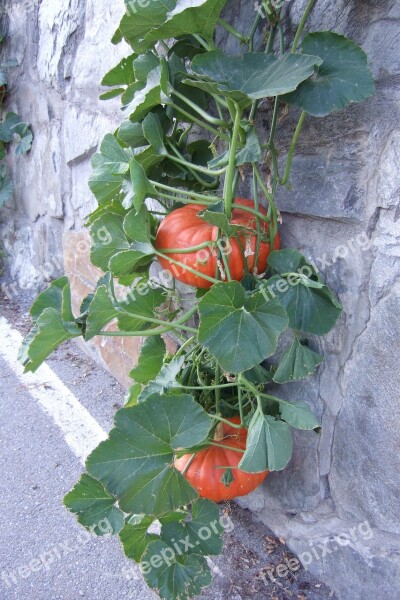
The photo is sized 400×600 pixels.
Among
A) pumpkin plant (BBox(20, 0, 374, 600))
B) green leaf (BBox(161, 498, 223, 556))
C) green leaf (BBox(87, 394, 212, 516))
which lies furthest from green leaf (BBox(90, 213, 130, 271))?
green leaf (BBox(161, 498, 223, 556))

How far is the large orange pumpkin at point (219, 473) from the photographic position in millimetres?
1015

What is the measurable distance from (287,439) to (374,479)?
0.54ft

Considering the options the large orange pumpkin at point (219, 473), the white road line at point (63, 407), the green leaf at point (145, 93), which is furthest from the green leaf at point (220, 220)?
the white road line at point (63, 407)

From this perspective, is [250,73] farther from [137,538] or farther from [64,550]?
[64,550]

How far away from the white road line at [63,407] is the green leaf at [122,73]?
0.93 metres

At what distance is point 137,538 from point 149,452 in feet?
0.87

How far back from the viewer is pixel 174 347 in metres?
1.39

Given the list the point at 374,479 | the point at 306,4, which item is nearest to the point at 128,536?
the point at 374,479

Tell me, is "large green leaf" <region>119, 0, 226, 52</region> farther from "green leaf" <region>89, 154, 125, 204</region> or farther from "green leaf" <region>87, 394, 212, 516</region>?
"green leaf" <region>87, 394, 212, 516</region>

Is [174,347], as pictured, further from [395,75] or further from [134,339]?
[395,75]

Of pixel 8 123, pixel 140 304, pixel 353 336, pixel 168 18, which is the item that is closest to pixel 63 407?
pixel 140 304

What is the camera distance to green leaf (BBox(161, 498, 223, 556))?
0.90 meters

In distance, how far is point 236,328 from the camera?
775 mm

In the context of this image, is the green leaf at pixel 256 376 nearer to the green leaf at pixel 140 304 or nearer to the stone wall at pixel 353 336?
the stone wall at pixel 353 336
